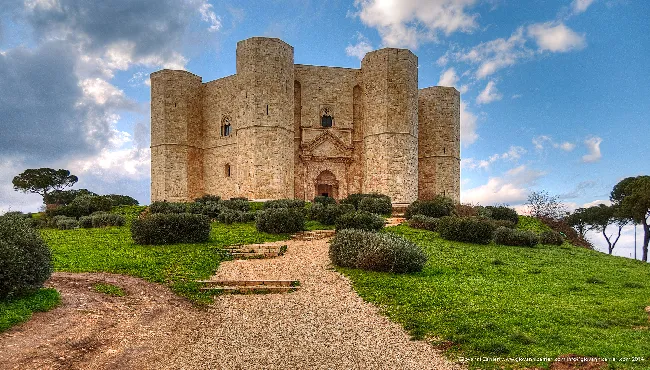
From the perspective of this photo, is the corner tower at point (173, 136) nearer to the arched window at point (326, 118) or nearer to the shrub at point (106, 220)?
the arched window at point (326, 118)

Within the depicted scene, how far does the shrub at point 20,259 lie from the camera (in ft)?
22.0

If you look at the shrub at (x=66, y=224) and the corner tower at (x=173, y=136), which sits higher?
the corner tower at (x=173, y=136)

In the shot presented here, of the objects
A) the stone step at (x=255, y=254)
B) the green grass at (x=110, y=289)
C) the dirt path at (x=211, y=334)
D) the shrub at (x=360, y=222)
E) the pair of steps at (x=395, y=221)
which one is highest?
the shrub at (x=360, y=222)

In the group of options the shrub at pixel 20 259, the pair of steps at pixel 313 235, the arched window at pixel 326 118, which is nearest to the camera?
the shrub at pixel 20 259

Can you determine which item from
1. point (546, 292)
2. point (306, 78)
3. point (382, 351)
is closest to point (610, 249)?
point (306, 78)

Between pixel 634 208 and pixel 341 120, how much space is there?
60.3 ft

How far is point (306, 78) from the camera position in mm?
31344

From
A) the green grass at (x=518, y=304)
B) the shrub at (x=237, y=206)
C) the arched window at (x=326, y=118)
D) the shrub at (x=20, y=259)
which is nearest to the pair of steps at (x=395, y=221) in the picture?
the shrub at (x=237, y=206)

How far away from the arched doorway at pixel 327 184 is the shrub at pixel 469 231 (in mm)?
16111

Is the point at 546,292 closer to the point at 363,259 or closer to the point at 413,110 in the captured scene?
the point at 363,259

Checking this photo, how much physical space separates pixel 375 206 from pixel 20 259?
16581 millimetres

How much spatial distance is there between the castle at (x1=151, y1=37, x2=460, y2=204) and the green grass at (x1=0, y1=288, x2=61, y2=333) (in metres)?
21.0

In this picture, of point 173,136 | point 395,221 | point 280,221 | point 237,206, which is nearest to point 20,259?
point 280,221

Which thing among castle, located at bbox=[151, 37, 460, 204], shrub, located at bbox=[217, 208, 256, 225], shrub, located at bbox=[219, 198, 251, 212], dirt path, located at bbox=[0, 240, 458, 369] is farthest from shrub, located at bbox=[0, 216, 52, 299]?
castle, located at bbox=[151, 37, 460, 204]
